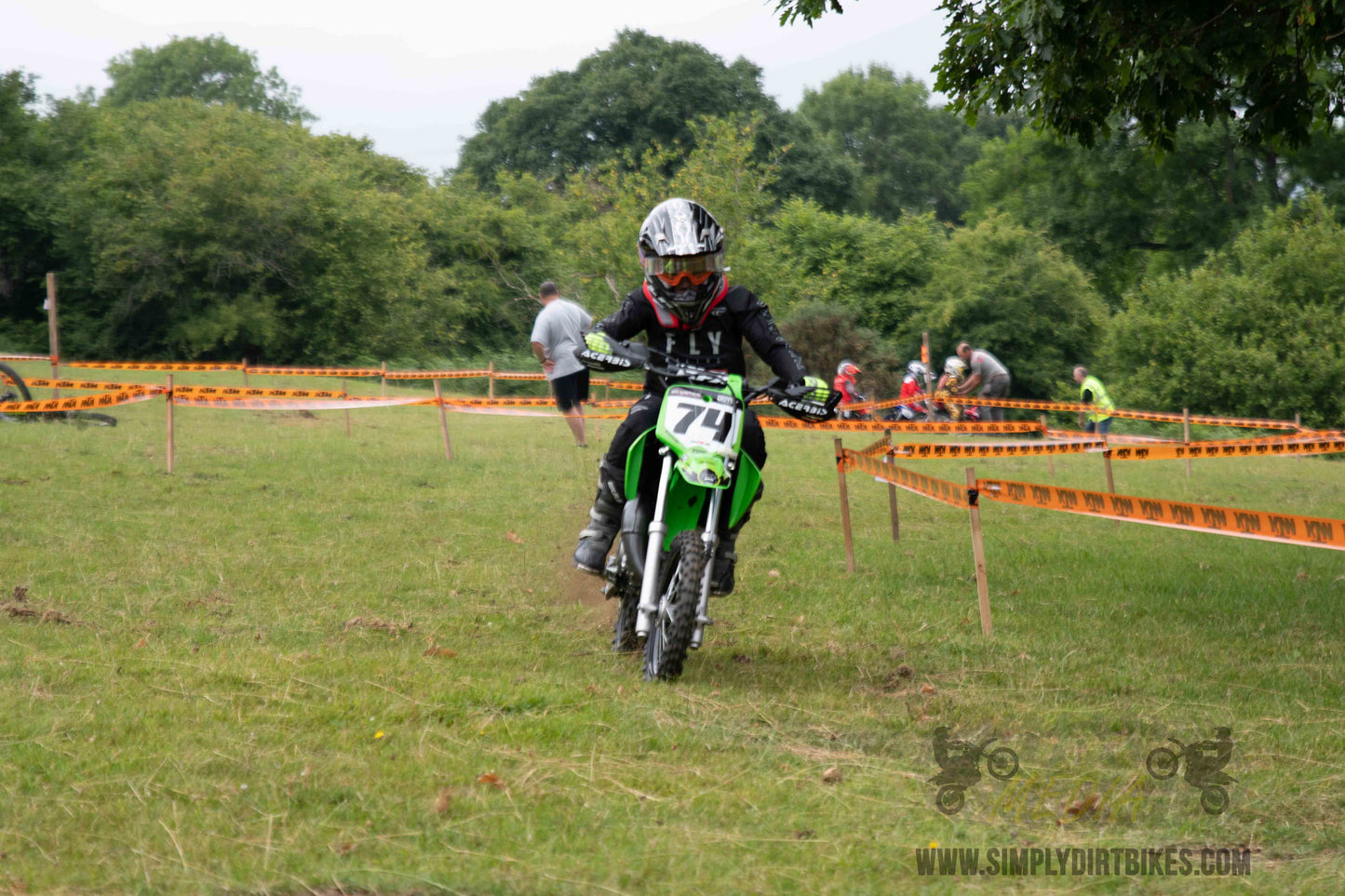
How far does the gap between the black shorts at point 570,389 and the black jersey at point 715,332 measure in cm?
857

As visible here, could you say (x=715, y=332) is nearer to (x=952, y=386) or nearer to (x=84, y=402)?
(x=84, y=402)

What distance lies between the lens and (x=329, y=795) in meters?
4.09

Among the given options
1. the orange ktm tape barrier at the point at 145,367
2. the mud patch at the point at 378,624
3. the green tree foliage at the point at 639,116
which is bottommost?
the mud patch at the point at 378,624

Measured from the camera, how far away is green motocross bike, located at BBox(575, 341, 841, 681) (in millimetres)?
5664

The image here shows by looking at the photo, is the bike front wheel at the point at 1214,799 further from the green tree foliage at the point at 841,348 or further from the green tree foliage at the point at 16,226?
the green tree foliage at the point at 16,226

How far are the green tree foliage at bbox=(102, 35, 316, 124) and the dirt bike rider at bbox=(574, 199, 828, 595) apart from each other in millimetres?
75854

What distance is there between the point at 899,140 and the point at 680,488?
77.9 meters

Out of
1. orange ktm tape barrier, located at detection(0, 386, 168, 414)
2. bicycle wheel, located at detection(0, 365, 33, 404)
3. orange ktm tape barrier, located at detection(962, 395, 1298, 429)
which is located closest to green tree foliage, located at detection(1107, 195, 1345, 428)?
orange ktm tape barrier, located at detection(962, 395, 1298, 429)

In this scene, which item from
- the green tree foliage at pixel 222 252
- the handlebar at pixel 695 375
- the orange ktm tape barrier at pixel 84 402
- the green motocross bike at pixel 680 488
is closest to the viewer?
the green motocross bike at pixel 680 488

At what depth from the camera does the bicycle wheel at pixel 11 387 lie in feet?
56.1

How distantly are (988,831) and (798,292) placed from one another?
38.4 meters

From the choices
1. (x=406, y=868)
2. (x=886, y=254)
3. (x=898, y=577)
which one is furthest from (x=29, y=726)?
(x=886, y=254)

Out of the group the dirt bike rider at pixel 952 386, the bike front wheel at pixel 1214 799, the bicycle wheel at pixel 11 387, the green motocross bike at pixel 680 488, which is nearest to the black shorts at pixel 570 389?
the bicycle wheel at pixel 11 387

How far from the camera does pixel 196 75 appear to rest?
7694 cm
